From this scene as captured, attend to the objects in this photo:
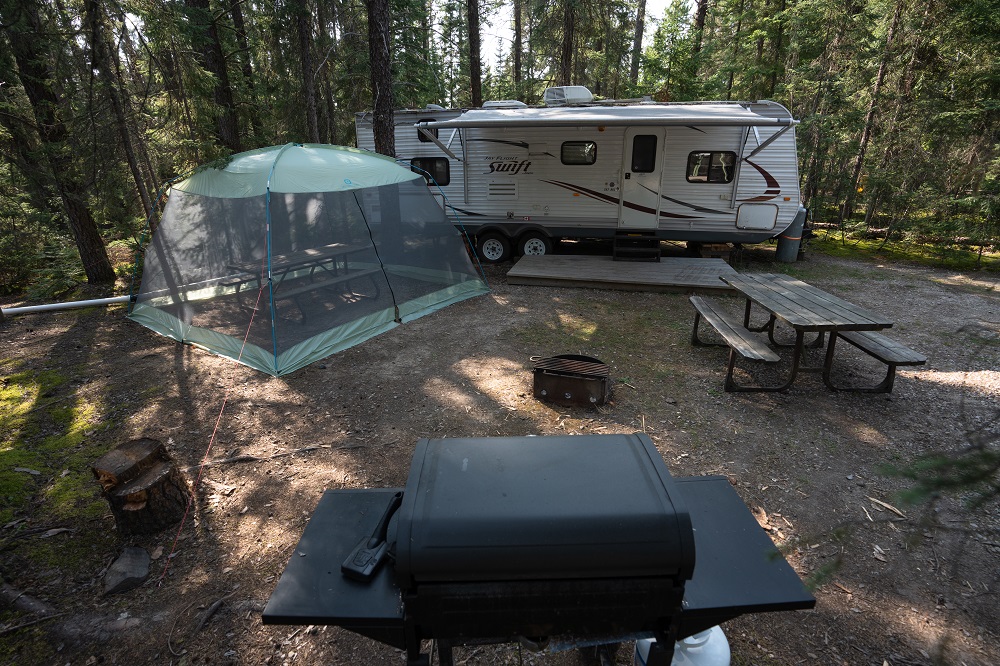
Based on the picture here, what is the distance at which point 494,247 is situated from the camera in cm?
995

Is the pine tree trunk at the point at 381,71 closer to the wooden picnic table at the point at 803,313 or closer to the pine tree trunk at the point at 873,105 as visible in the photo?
the wooden picnic table at the point at 803,313

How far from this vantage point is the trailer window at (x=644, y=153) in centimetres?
884

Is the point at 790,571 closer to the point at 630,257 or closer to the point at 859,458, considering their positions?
the point at 859,458

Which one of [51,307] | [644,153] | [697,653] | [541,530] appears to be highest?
[644,153]

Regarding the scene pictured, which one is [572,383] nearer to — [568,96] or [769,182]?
[769,182]

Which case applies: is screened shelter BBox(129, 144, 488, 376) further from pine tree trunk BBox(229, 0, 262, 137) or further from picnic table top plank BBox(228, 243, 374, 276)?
pine tree trunk BBox(229, 0, 262, 137)

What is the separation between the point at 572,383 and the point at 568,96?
742 centimetres

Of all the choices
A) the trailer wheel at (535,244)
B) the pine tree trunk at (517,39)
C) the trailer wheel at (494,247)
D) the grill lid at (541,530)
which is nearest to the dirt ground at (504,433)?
the grill lid at (541,530)

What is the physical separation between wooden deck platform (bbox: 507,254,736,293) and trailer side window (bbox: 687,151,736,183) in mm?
1462

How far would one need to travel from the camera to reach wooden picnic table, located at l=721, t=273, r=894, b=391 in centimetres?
405

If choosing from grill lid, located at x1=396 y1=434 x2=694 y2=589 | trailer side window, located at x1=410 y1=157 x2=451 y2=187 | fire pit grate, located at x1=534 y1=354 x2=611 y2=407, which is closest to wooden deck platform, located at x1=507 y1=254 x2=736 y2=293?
trailer side window, located at x1=410 y1=157 x2=451 y2=187

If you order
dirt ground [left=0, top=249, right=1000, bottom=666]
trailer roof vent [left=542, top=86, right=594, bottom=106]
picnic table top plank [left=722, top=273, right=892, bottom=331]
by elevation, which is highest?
trailer roof vent [left=542, top=86, right=594, bottom=106]

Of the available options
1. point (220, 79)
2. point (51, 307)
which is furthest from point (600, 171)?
point (51, 307)

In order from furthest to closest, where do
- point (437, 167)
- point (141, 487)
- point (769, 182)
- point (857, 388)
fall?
point (437, 167), point (769, 182), point (857, 388), point (141, 487)
